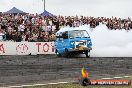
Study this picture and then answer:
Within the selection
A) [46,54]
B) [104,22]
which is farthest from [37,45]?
[104,22]

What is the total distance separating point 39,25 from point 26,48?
12.5 feet

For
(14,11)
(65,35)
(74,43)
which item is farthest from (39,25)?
(74,43)

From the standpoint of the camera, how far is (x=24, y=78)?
16.4m

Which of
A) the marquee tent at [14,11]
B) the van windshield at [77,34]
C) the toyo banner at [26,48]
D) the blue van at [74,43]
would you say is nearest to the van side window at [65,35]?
the blue van at [74,43]

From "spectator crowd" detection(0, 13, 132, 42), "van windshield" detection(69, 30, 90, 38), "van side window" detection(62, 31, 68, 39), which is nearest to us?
"van windshield" detection(69, 30, 90, 38)

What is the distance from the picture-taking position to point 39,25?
35.8 metres

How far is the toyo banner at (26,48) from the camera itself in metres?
32.3

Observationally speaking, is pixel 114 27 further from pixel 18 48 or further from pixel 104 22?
pixel 18 48

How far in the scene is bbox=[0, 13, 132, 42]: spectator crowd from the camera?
111 ft

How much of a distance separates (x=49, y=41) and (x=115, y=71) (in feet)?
51.6

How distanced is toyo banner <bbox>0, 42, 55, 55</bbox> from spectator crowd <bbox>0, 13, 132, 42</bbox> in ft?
3.13

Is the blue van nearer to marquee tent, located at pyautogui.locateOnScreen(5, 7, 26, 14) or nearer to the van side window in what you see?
the van side window

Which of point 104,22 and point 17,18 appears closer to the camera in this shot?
point 17,18

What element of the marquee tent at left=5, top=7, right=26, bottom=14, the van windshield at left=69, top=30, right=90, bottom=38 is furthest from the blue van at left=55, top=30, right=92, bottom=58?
the marquee tent at left=5, top=7, right=26, bottom=14
